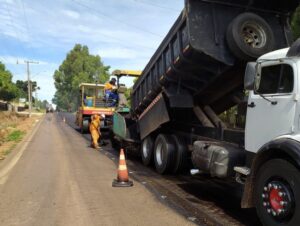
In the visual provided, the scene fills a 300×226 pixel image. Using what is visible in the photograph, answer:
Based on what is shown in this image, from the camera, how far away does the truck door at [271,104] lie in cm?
539

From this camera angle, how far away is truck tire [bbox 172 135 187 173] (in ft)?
31.8

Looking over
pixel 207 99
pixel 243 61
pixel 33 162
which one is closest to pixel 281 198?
pixel 243 61

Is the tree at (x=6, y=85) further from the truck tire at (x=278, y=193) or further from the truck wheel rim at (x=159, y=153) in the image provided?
the truck tire at (x=278, y=193)

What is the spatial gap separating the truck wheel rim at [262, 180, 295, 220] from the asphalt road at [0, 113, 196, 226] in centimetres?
114

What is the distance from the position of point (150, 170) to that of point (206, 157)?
3.75 meters

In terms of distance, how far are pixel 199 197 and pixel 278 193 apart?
2.60 m

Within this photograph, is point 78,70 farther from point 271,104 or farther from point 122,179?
point 271,104

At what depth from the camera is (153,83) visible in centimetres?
1043

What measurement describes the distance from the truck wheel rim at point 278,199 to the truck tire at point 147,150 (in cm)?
584

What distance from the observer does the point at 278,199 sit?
5125 mm

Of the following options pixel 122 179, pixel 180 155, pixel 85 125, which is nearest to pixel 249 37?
pixel 180 155

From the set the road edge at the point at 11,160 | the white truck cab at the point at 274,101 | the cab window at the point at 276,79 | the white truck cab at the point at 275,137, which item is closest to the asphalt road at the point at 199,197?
the white truck cab at the point at 275,137

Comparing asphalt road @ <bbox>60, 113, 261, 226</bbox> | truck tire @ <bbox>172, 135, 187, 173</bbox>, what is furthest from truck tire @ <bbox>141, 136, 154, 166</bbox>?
truck tire @ <bbox>172, 135, 187, 173</bbox>

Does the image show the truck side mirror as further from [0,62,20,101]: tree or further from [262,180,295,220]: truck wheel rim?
[0,62,20,101]: tree
